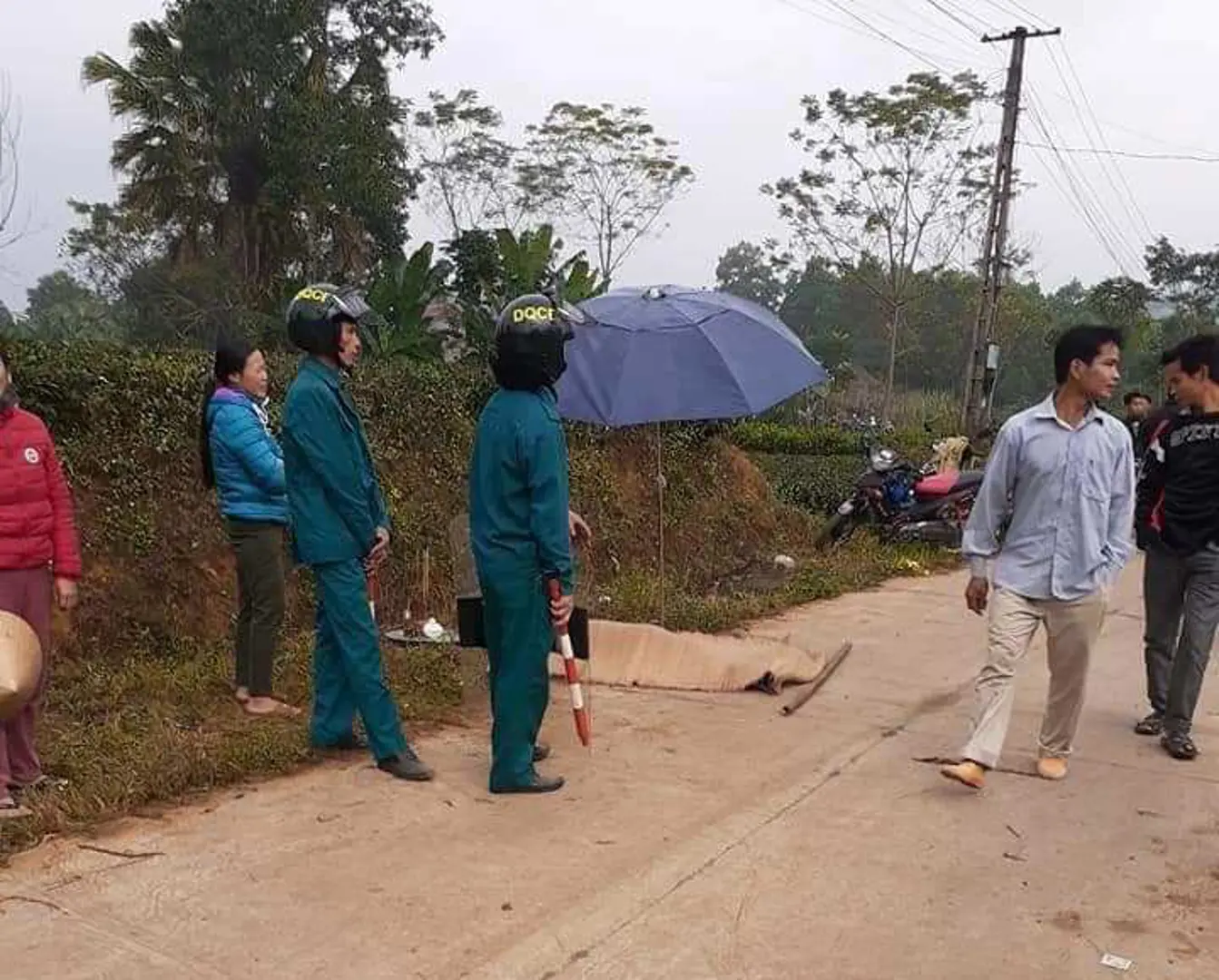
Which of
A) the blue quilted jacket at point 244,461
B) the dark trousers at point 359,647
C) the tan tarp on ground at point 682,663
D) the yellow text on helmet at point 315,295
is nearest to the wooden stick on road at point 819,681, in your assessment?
the tan tarp on ground at point 682,663

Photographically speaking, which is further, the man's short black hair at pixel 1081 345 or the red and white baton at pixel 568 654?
the man's short black hair at pixel 1081 345

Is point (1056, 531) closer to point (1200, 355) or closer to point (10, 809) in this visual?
point (1200, 355)

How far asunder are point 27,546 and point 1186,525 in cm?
435

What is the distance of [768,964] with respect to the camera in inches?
118

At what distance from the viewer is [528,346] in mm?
4047

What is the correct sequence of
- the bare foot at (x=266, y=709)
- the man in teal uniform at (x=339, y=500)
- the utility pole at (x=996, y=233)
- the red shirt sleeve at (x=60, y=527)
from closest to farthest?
the red shirt sleeve at (x=60, y=527) < the man in teal uniform at (x=339, y=500) < the bare foot at (x=266, y=709) < the utility pole at (x=996, y=233)

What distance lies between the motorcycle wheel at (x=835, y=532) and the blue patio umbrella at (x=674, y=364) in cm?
508

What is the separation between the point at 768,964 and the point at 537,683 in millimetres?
1417

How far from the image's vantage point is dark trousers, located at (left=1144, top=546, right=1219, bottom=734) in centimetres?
484

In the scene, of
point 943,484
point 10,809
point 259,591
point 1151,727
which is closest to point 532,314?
point 259,591

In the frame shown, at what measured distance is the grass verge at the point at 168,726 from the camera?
3852 millimetres

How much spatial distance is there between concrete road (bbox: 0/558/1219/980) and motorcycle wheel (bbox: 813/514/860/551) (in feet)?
20.1

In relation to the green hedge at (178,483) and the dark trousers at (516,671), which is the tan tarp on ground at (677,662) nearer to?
the green hedge at (178,483)

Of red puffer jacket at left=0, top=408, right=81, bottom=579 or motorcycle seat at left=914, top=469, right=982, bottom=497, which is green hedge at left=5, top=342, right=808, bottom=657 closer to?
red puffer jacket at left=0, top=408, right=81, bottom=579
